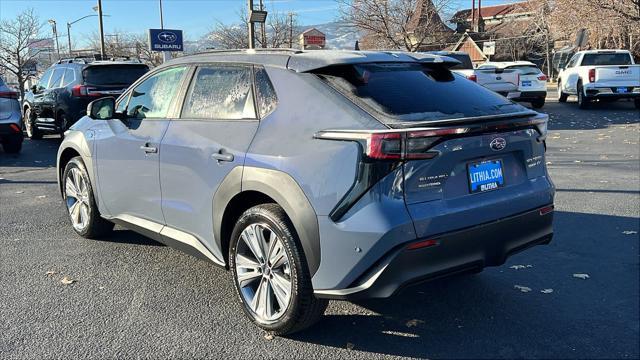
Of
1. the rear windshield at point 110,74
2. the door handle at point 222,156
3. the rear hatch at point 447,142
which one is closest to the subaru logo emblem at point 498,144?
the rear hatch at point 447,142

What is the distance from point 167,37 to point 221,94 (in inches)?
896

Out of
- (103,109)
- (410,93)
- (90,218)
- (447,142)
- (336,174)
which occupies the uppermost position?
(410,93)

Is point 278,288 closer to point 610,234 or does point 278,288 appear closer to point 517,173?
point 517,173

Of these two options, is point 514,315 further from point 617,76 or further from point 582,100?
point 582,100

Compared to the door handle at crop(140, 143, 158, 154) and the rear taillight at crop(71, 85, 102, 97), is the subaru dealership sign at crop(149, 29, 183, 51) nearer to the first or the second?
the rear taillight at crop(71, 85, 102, 97)

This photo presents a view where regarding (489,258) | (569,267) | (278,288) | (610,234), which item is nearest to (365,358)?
(278,288)

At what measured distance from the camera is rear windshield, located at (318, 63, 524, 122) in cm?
315

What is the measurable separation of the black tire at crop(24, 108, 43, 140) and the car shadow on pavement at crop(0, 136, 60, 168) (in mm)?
Answer: 255

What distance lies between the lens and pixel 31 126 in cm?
1444

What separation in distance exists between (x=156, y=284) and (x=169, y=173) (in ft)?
2.96

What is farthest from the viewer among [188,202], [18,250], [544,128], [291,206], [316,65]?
[18,250]

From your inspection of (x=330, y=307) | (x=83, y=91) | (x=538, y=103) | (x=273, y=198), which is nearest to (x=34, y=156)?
(x=83, y=91)

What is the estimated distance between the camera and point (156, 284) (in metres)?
4.34

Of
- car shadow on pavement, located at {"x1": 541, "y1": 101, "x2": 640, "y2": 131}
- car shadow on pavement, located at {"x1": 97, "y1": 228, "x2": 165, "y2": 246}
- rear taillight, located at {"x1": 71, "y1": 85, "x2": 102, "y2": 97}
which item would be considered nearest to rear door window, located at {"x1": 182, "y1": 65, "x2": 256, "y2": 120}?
car shadow on pavement, located at {"x1": 97, "y1": 228, "x2": 165, "y2": 246}
